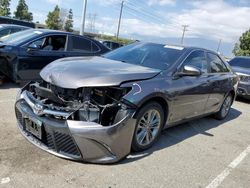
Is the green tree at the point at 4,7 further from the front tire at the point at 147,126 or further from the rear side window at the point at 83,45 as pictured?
the front tire at the point at 147,126

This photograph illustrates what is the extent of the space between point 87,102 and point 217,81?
333cm

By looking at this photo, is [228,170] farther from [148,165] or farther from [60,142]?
[60,142]

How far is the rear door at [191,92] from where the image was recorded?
4.70 meters

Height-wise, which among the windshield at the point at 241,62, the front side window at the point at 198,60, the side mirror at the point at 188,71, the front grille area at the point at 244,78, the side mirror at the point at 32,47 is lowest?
the front grille area at the point at 244,78

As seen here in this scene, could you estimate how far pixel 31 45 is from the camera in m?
7.16

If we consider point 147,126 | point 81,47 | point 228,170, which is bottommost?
point 228,170

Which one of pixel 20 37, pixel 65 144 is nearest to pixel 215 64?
pixel 65 144

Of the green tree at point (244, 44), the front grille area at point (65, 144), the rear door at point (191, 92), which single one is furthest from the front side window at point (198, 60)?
the green tree at point (244, 44)

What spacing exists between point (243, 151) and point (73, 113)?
323cm

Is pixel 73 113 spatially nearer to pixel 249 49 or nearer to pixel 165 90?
pixel 165 90

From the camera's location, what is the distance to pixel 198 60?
5.45 metres

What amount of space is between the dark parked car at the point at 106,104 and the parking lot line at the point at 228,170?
105 centimetres

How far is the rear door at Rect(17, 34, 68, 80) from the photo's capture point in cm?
702

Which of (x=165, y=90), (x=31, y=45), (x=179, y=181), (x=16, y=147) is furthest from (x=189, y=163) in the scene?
(x=31, y=45)
